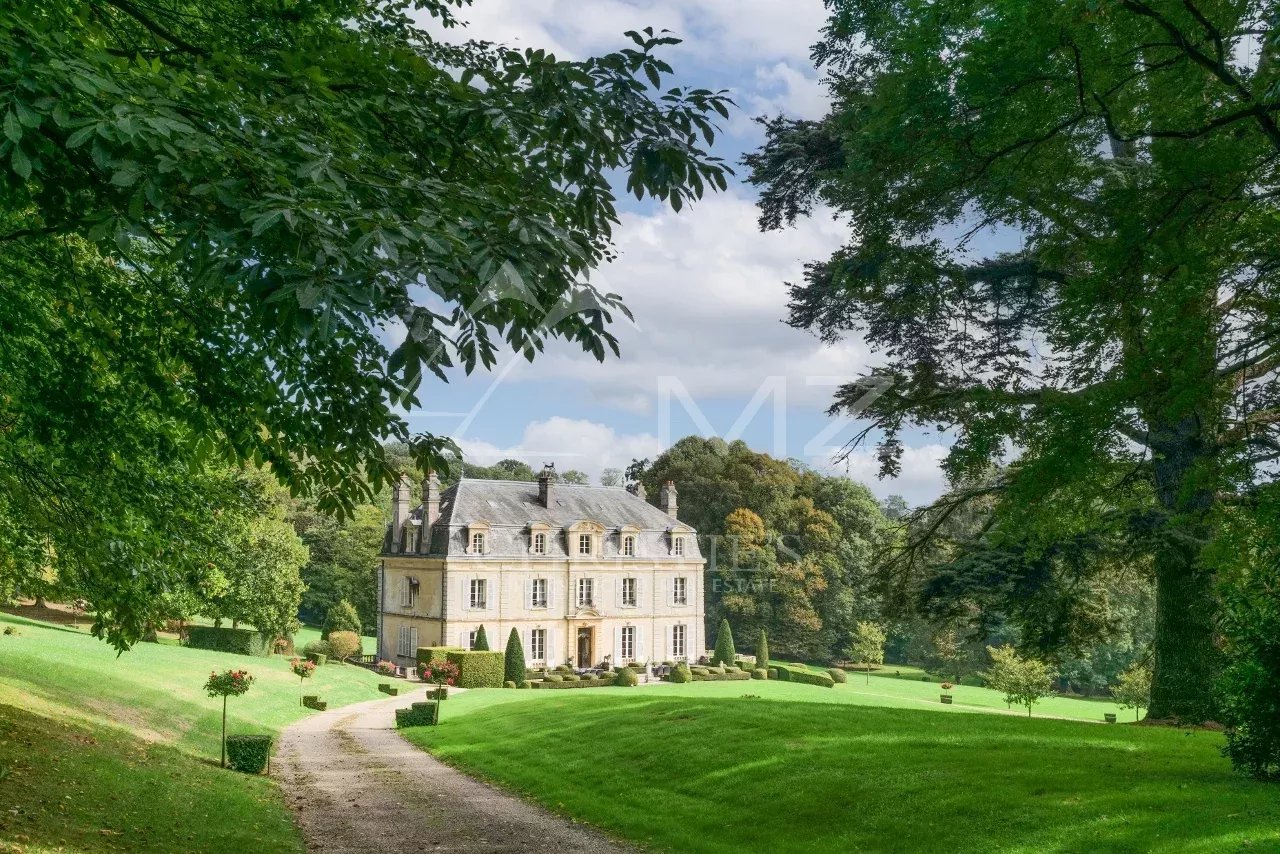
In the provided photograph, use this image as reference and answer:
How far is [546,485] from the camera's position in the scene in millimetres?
48875

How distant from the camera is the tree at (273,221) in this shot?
4.68 meters

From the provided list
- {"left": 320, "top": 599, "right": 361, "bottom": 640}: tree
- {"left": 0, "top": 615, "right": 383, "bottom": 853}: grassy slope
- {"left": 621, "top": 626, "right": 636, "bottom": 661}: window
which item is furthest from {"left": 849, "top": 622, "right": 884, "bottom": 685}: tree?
{"left": 0, "top": 615, "right": 383, "bottom": 853}: grassy slope

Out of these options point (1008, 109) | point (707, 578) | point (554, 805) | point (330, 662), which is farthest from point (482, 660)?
point (1008, 109)

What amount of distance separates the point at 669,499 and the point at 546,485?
7262 mm

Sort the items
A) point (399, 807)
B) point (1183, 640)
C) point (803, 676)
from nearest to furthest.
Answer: point (399, 807) → point (1183, 640) → point (803, 676)

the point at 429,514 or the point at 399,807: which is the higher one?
the point at 429,514

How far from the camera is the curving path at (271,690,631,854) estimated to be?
40.1ft

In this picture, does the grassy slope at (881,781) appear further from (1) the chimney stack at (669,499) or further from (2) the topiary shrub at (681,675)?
(1) the chimney stack at (669,499)

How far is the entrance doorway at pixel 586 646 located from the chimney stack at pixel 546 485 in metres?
6.52

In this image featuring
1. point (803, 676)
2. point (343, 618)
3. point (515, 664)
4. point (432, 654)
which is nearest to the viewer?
point (432, 654)

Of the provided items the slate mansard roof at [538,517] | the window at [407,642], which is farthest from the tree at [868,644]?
the window at [407,642]

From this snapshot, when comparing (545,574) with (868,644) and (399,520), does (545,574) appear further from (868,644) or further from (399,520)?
(868,644)

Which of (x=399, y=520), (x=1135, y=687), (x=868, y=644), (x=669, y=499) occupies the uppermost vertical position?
(x=669, y=499)

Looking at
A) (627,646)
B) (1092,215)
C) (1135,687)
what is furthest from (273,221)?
(627,646)
